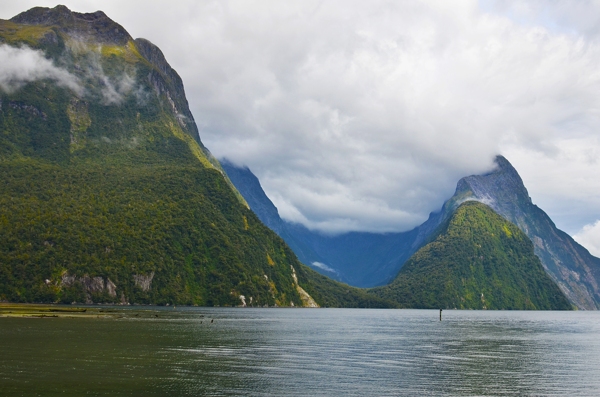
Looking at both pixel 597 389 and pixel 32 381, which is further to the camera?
pixel 597 389

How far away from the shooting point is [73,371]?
240 ft

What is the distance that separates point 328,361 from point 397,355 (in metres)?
18.1

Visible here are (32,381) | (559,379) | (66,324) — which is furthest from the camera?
(66,324)

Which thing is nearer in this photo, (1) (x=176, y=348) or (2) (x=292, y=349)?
(1) (x=176, y=348)

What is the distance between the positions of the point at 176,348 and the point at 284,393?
4426cm

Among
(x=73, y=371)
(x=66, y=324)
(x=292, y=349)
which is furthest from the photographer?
(x=66, y=324)

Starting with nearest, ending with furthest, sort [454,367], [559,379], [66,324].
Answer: [559,379] < [454,367] < [66,324]

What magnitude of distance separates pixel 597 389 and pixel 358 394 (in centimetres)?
3358

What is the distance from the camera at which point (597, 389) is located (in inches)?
3009

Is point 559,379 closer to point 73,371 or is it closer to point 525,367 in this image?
point 525,367

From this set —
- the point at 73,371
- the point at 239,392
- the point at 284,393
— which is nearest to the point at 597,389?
the point at 284,393

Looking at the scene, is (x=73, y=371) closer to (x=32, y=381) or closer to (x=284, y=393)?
(x=32, y=381)

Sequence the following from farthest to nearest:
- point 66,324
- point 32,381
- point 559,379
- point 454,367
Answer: point 66,324 < point 454,367 < point 559,379 < point 32,381

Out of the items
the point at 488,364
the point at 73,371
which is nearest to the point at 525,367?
the point at 488,364
